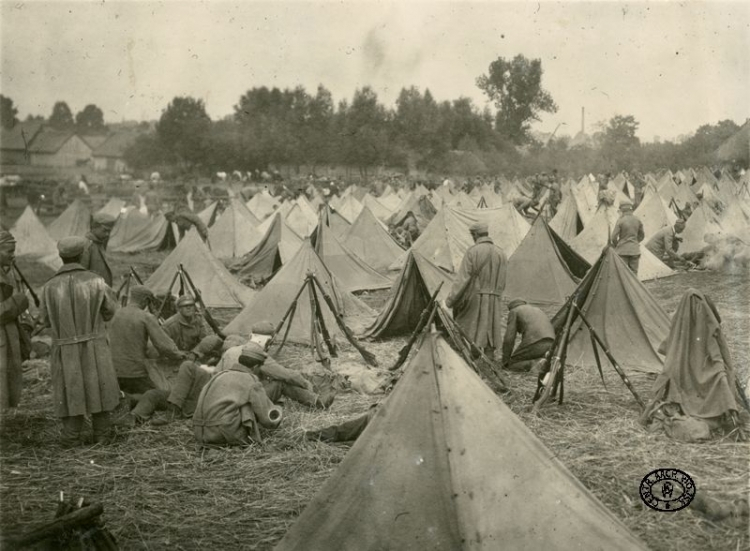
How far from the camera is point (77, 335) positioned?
5473 millimetres

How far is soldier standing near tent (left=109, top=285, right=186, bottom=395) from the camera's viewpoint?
253 inches

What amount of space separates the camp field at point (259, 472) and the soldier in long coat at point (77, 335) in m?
0.47

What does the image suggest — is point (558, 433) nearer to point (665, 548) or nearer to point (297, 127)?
point (665, 548)

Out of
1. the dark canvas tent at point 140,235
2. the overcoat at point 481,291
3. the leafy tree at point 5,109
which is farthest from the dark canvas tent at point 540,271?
the dark canvas tent at point 140,235

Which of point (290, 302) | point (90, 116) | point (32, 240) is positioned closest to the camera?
point (290, 302)

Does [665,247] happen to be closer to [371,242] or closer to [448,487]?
[371,242]

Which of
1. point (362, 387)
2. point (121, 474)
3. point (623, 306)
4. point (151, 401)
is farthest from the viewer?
point (623, 306)

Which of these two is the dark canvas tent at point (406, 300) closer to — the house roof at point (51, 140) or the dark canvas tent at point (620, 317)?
the dark canvas tent at point (620, 317)

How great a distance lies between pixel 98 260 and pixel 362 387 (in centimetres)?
308

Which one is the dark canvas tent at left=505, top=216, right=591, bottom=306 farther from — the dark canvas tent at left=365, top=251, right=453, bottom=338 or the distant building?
the distant building

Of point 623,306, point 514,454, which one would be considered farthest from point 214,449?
point 623,306

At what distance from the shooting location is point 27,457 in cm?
553

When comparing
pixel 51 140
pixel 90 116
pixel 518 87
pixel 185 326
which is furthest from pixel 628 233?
pixel 90 116

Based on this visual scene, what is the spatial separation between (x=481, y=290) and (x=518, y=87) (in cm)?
3147
